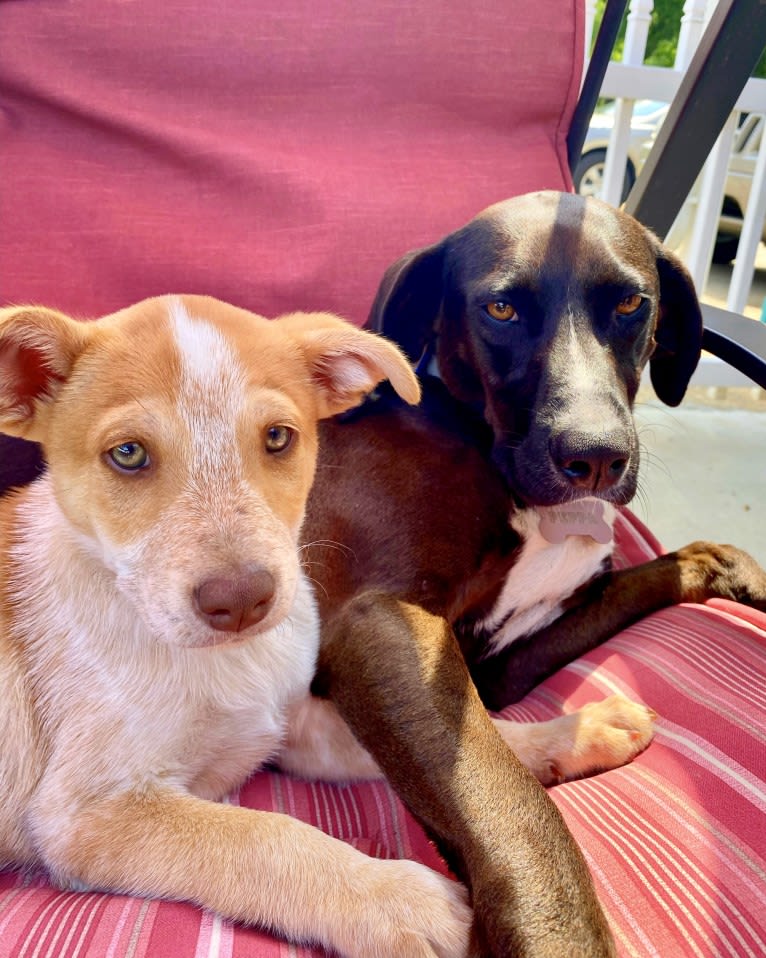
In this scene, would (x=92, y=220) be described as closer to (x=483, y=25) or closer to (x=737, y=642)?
(x=483, y=25)

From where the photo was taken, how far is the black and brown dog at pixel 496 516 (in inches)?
60.1

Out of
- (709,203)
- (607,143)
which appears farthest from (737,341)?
(607,143)

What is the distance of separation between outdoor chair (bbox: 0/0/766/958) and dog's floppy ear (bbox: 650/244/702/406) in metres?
0.23

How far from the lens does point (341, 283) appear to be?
2482mm

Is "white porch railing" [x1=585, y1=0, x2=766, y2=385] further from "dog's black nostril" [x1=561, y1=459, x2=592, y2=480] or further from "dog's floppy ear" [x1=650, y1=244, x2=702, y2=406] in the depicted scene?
"dog's black nostril" [x1=561, y1=459, x2=592, y2=480]

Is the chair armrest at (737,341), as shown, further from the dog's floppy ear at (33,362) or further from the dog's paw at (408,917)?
the dog's floppy ear at (33,362)

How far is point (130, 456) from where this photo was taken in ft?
4.63

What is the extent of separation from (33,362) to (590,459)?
3.45ft

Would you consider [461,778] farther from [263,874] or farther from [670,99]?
[670,99]

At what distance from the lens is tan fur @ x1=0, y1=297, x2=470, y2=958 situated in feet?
4.39

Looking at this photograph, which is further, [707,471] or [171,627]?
[707,471]

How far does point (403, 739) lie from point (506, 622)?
0.63m

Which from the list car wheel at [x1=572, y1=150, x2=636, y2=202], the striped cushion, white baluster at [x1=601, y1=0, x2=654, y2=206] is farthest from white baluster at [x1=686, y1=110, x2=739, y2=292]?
the striped cushion

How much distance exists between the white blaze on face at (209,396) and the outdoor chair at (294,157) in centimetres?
76
